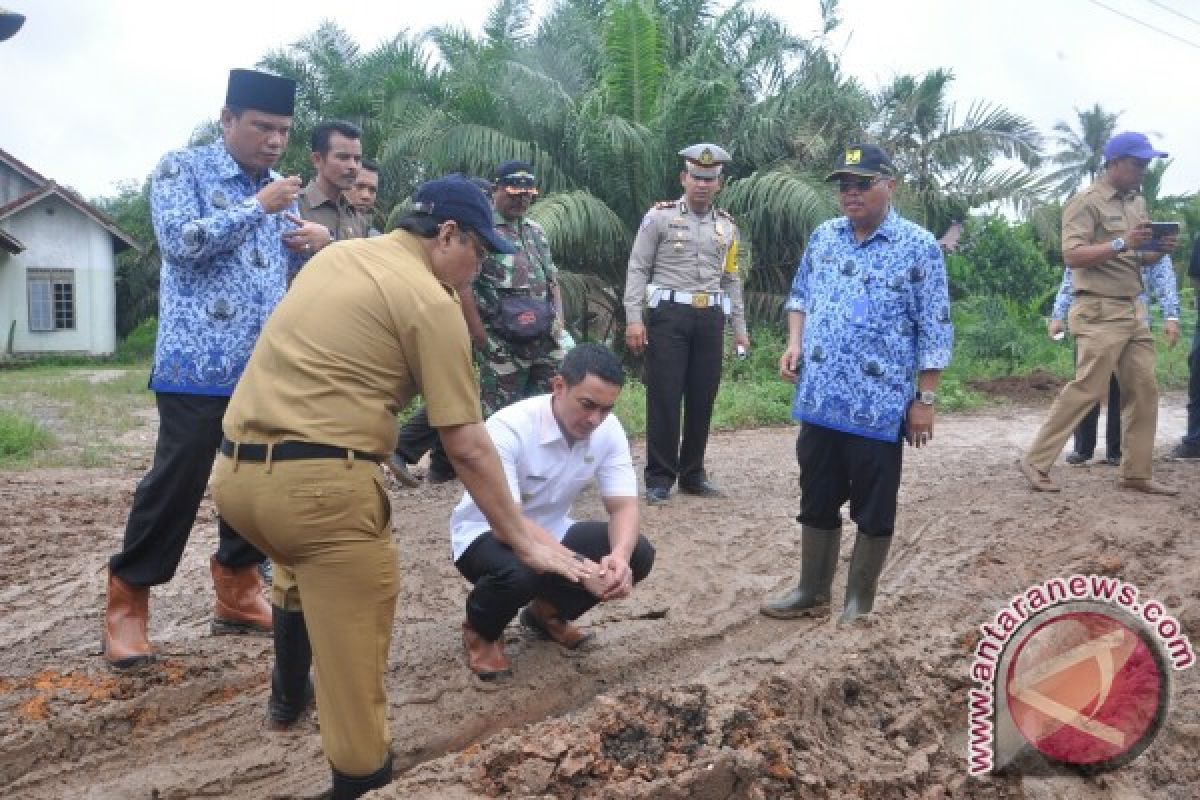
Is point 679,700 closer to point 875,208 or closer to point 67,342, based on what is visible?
point 875,208

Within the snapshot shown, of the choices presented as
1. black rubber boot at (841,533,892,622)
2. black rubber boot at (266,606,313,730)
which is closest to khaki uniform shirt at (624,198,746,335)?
black rubber boot at (841,533,892,622)

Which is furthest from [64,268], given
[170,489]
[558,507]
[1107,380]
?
[558,507]

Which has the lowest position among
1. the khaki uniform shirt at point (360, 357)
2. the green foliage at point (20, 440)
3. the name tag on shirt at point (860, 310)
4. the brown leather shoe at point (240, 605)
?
the green foliage at point (20, 440)

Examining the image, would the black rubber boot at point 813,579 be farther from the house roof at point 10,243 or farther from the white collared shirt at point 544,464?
the house roof at point 10,243

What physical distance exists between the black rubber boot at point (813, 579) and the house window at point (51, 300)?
2326cm

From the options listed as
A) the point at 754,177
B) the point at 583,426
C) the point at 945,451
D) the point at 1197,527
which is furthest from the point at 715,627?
the point at 754,177

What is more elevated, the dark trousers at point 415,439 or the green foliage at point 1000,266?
the green foliage at point 1000,266

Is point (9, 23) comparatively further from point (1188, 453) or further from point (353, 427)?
point (1188, 453)

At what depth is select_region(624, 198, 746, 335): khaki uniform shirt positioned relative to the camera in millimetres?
6320

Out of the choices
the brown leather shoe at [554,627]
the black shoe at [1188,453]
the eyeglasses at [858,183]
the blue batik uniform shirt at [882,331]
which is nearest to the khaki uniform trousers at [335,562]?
the brown leather shoe at [554,627]

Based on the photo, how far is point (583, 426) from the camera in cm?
371

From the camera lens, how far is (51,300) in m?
23.8

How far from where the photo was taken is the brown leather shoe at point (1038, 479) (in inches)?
259

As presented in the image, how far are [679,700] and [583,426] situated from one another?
108cm
